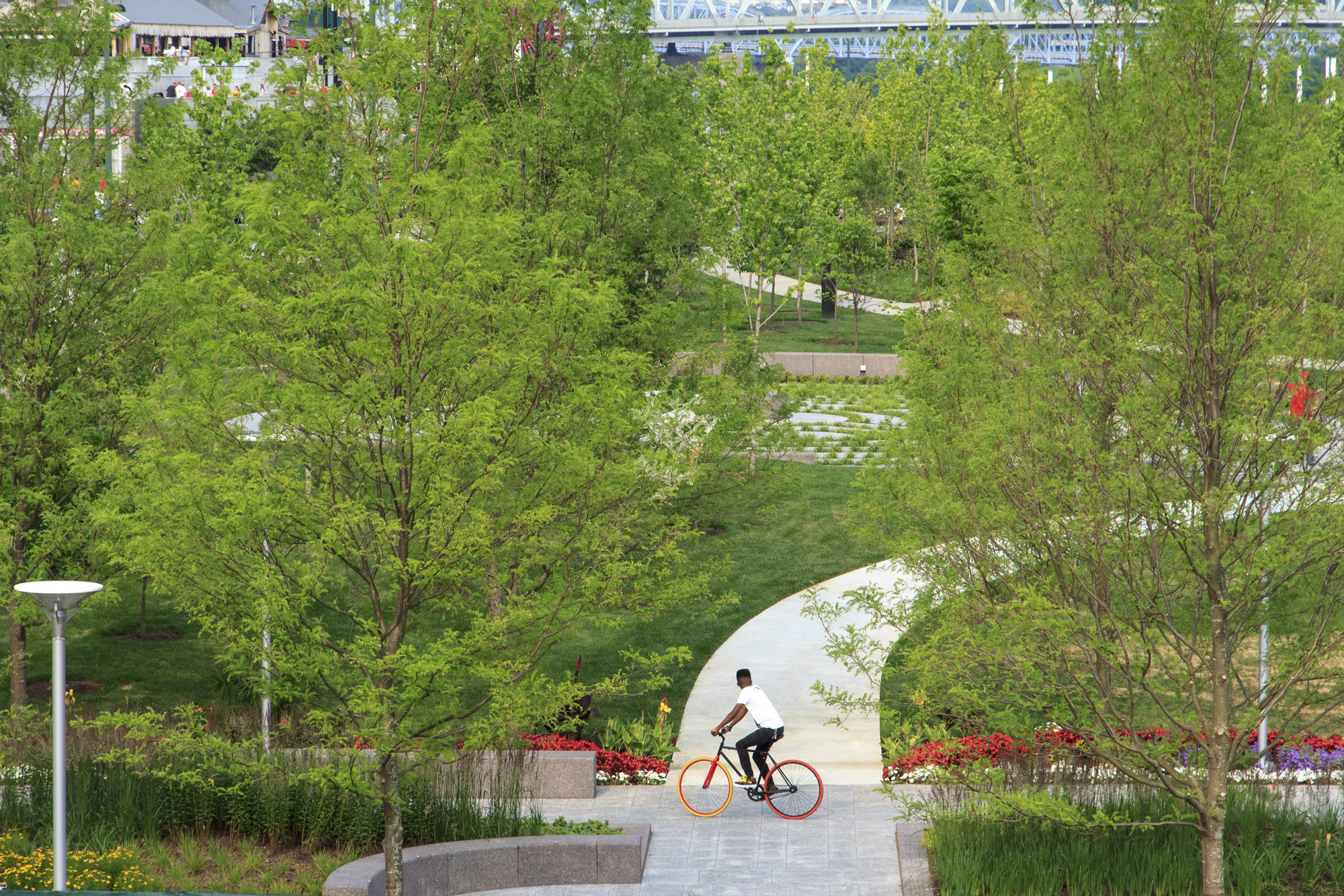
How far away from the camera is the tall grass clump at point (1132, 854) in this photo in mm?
10039

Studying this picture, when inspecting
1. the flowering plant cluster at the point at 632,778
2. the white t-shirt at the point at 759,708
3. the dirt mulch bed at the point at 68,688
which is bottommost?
the flowering plant cluster at the point at 632,778

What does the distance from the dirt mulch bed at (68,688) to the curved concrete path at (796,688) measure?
7.46 m

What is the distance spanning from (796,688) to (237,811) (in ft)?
24.4

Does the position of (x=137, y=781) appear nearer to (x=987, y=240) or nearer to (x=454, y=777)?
(x=454, y=777)

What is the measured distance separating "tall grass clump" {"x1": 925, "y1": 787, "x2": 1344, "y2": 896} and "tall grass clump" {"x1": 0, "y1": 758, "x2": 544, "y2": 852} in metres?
3.98

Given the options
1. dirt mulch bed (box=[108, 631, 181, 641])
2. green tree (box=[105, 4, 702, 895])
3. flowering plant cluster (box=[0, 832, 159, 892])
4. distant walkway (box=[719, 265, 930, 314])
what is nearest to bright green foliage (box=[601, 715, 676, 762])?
green tree (box=[105, 4, 702, 895])

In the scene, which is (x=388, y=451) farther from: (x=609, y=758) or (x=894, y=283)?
(x=894, y=283)

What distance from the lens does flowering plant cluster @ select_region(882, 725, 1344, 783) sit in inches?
433

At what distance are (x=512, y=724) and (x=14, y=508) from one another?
6.89m

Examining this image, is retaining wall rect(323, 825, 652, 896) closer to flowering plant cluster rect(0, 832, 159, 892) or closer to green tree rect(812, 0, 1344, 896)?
flowering plant cluster rect(0, 832, 159, 892)

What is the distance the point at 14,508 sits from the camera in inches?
531

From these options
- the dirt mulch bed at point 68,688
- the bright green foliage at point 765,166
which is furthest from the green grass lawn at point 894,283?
the dirt mulch bed at point 68,688

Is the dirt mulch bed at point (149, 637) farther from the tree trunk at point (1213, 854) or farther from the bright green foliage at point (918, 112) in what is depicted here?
the bright green foliage at point (918, 112)

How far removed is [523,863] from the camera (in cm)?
1114
